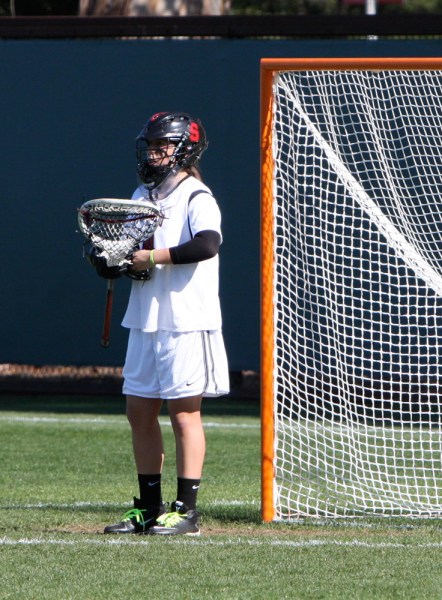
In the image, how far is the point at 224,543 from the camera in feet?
18.9

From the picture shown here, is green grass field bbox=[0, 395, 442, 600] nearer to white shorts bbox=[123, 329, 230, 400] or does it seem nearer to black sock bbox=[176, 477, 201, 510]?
black sock bbox=[176, 477, 201, 510]

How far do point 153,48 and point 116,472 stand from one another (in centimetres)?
601

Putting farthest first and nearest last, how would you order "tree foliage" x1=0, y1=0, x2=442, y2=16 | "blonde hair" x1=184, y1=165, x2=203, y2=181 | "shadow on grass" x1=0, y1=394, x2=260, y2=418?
"tree foliage" x1=0, y1=0, x2=442, y2=16 → "shadow on grass" x1=0, y1=394, x2=260, y2=418 → "blonde hair" x1=184, y1=165, x2=203, y2=181

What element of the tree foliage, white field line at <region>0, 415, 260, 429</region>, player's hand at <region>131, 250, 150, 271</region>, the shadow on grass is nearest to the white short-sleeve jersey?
player's hand at <region>131, 250, 150, 271</region>

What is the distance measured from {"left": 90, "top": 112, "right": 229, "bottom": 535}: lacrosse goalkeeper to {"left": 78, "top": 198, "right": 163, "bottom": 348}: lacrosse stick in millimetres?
76

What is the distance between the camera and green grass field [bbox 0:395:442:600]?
16.0ft

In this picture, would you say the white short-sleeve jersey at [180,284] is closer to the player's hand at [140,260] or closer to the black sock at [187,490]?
Result: the player's hand at [140,260]

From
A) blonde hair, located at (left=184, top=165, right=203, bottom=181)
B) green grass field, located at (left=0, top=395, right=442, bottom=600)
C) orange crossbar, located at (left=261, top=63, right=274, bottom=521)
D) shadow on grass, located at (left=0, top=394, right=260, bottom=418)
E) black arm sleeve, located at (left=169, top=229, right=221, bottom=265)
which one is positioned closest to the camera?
green grass field, located at (left=0, top=395, right=442, bottom=600)

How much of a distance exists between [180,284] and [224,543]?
124 cm

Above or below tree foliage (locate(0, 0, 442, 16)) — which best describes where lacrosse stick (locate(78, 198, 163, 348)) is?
below

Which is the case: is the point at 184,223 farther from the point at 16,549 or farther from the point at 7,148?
the point at 7,148

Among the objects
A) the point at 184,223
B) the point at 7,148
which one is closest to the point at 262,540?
the point at 184,223

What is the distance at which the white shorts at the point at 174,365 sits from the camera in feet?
19.5

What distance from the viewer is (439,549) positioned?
18.5 feet
